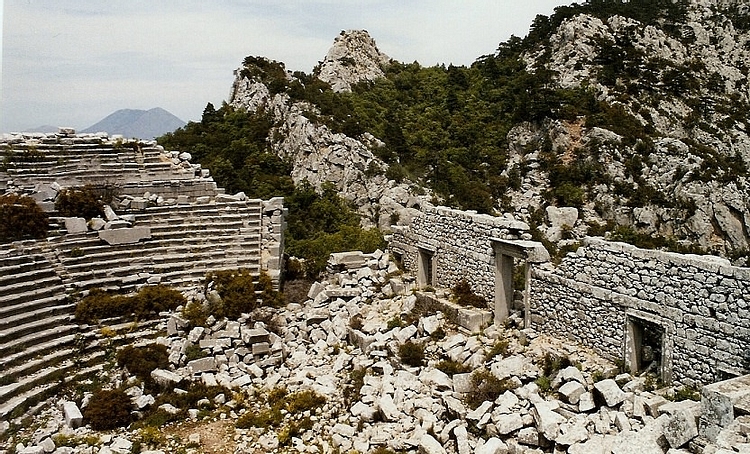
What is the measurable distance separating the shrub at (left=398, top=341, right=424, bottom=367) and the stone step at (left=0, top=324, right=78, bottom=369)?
716cm

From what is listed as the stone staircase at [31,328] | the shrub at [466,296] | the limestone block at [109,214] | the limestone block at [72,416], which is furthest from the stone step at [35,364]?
the shrub at [466,296]

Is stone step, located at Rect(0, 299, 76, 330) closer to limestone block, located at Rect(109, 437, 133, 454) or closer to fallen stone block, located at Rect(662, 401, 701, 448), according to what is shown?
limestone block, located at Rect(109, 437, 133, 454)

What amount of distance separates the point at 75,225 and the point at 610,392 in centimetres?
1311

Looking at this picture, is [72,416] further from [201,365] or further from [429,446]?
[429,446]

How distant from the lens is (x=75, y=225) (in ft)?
47.9

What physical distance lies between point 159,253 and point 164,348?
3.76 meters

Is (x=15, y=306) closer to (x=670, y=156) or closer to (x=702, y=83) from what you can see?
(x=670, y=156)

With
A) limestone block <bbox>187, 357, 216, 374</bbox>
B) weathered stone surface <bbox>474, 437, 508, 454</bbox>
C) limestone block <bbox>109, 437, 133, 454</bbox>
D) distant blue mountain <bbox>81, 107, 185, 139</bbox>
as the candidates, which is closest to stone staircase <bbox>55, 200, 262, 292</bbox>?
distant blue mountain <bbox>81, 107, 185, 139</bbox>

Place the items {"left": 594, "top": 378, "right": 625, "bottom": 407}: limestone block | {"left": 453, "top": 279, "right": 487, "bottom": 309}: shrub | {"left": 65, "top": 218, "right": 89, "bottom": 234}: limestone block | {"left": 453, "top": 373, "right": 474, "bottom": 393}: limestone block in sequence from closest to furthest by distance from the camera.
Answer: {"left": 594, "top": 378, "right": 625, "bottom": 407}: limestone block, {"left": 453, "top": 373, "right": 474, "bottom": 393}: limestone block, {"left": 453, "top": 279, "right": 487, "bottom": 309}: shrub, {"left": 65, "top": 218, "right": 89, "bottom": 234}: limestone block

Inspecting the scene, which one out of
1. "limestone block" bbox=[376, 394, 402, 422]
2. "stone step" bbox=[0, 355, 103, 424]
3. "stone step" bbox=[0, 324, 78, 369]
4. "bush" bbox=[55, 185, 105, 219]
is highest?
"bush" bbox=[55, 185, 105, 219]

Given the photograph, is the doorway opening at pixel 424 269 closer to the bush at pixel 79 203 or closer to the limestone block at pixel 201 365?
the limestone block at pixel 201 365

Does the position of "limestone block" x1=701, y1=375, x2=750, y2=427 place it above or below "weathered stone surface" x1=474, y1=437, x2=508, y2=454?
above

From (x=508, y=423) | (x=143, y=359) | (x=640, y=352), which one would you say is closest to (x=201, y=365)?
(x=143, y=359)

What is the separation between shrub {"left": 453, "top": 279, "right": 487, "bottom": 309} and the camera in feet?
40.7
